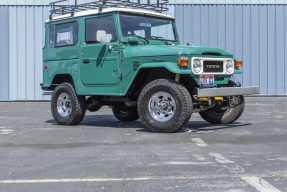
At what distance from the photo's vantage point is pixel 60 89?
9.83m

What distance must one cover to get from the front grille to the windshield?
1672 mm

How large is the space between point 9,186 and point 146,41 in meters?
5.52

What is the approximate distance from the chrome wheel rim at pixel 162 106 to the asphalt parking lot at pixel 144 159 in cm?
39

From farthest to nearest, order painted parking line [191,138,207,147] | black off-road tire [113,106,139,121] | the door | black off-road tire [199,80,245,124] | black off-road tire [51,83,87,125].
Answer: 1. black off-road tire [113,106,139,121]
2. black off-road tire [51,83,87,125]
3. black off-road tire [199,80,245,124]
4. the door
5. painted parking line [191,138,207,147]

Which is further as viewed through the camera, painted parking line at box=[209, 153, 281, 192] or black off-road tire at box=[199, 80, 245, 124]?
black off-road tire at box=[199, 80, 245, 124]

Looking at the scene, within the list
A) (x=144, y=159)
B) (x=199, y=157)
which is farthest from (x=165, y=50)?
(x=144, y=159)

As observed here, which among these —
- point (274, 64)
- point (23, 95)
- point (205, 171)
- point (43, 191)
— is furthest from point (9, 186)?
point (274, 64)

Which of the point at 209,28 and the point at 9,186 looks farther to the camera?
the point at 209,28

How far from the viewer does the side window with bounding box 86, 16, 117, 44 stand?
8.87 meters

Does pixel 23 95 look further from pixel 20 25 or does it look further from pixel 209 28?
pixel 209 28

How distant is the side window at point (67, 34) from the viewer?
960 centimetres

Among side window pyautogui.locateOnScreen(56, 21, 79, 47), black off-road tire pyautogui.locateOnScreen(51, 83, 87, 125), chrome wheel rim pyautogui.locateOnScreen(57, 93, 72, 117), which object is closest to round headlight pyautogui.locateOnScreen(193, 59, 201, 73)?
black off-road tire pyautogui.locateOnScreen(51, 83, 87, 125)

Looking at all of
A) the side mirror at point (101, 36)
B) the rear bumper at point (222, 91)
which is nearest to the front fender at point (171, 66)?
the rear bumper at point (222, 91)

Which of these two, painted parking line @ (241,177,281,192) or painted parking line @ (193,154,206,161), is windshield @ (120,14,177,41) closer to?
painted parking line @ (193,154,206,161)
